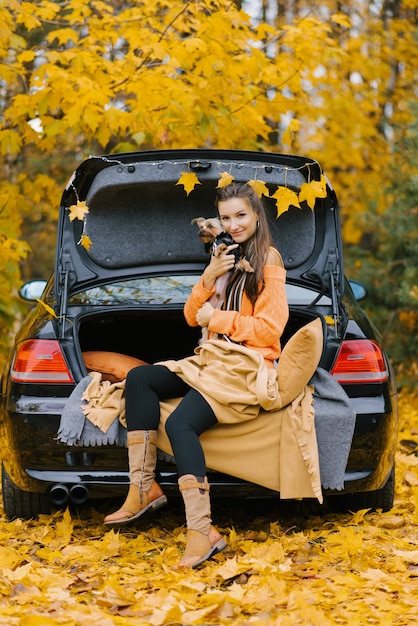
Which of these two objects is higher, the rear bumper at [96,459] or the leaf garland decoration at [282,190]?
the leaf garland decoration at [282,190]

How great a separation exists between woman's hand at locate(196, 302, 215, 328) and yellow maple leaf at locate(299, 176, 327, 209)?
72cm

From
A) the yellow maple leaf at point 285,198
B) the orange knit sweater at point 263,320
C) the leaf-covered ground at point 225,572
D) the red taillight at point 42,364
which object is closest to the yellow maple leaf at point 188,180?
the yellow maple leaf at point 285,198

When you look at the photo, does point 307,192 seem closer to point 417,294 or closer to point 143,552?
point 143,552

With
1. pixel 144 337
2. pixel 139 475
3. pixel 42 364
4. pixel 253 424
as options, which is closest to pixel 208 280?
pixel 253 424

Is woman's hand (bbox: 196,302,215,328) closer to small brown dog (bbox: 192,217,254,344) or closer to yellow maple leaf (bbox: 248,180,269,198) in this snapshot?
small brown dog (bbox: 192,217,254,344)

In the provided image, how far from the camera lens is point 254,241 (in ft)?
12.4

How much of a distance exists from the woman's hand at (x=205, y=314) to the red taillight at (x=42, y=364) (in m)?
0.62

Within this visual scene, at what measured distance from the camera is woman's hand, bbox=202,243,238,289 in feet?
12.2

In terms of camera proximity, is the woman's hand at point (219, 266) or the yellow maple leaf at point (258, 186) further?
the yellow maple leaf at point (258, 186)

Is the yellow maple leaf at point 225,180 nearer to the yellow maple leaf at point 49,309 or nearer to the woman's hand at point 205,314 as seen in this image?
the woman's hand at point 205,314

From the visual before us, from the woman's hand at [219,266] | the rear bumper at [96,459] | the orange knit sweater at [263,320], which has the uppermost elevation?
the woman's hand at [219,266]

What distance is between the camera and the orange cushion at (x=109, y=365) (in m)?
4.03

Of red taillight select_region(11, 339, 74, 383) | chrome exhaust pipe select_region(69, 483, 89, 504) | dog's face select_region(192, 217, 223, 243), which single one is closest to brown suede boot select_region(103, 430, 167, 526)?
chrome exhaust pipe select_region(69, 483, 89, 504)

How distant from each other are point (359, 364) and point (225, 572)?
111 cm
